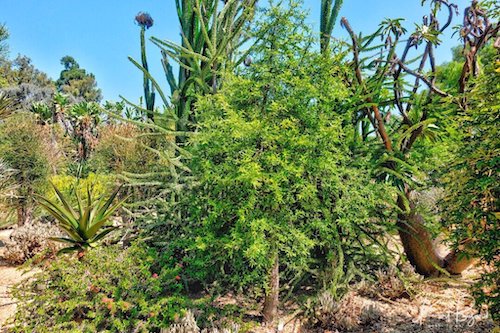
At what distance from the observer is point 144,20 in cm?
823

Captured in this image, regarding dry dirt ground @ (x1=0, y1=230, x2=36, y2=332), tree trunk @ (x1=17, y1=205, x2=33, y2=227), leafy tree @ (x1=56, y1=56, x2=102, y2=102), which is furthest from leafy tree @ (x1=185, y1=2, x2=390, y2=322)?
leafy tree @ (x1=56, y1=56, x2=102, y2=102)

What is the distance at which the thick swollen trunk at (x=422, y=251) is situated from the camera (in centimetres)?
570

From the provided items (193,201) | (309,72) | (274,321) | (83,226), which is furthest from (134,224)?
(309,72)

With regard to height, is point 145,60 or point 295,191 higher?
point 145,60

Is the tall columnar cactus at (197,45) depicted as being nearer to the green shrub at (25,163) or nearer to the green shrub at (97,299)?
the green shrub at (97,299)

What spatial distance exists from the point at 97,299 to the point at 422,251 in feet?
15.7

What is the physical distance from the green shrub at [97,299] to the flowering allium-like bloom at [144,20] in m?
5.53

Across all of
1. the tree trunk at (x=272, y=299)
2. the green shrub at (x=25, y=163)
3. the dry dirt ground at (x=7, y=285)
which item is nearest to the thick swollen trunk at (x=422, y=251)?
the tree trunk at (x=272, y=299)

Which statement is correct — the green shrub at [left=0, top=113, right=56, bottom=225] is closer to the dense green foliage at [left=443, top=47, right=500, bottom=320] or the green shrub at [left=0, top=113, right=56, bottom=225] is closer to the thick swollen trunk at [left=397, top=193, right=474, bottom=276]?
the thick swollen trunk at [left=397, top=193, right=474, bottom=276]

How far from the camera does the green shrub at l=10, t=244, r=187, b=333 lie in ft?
13.4

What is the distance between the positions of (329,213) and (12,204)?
10.6 meters

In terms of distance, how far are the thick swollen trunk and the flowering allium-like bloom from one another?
6.49 meters

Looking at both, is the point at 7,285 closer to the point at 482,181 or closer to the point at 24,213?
the point at 24,213

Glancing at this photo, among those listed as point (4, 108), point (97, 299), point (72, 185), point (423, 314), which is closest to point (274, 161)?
point (97, 299)
